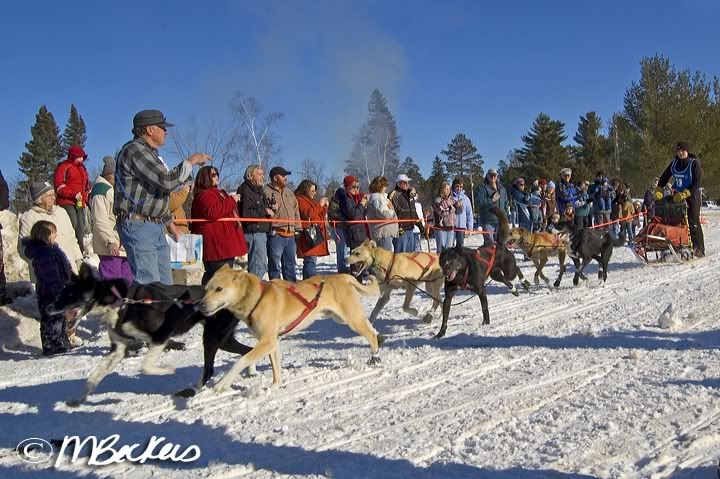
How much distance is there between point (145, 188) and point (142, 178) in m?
0.10

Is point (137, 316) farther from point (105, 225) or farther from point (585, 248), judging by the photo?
point (585, 248)

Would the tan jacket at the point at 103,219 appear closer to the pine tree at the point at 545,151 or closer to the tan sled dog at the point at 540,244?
the tan sled dog at the point at 540,244

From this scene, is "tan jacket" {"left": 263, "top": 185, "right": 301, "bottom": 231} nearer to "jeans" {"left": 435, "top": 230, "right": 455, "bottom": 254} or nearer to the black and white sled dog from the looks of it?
the black and white sled dog

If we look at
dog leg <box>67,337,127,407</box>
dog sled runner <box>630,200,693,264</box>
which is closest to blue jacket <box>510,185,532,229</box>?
dog sled runner <box>630,200,693,264</box>

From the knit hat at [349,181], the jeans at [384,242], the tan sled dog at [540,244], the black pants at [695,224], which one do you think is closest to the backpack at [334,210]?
the knit hat at [349,181]

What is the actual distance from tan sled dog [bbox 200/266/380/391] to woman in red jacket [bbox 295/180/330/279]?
3.96 metres

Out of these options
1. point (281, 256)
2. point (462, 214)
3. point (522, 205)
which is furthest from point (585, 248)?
point (522, 205)

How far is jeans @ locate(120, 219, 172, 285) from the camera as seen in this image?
498cm

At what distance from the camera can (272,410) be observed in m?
3.76

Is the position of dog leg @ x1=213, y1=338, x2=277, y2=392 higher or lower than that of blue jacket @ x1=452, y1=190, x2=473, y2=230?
lower

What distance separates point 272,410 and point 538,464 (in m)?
1.76

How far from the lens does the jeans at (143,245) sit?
4977 millimetres

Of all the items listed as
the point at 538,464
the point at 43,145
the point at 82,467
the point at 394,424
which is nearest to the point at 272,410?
the point at 394,424

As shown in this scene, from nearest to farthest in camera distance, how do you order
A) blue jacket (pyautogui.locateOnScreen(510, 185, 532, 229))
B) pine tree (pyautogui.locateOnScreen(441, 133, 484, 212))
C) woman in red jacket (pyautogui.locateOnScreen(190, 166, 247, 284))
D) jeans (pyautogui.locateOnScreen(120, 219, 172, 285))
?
jeans (pyautogui.locateOnScreen(120, 219, 172, 285))
woman in red jacket (pyautogui.locateOnScreen(190, 166, 247, 284))
blue jacket (pyautogui.locateOnScreen(510, 185, 532, 229))
pine tree (pyautogui.locateOnScreen(441, 133, 484, 212))
